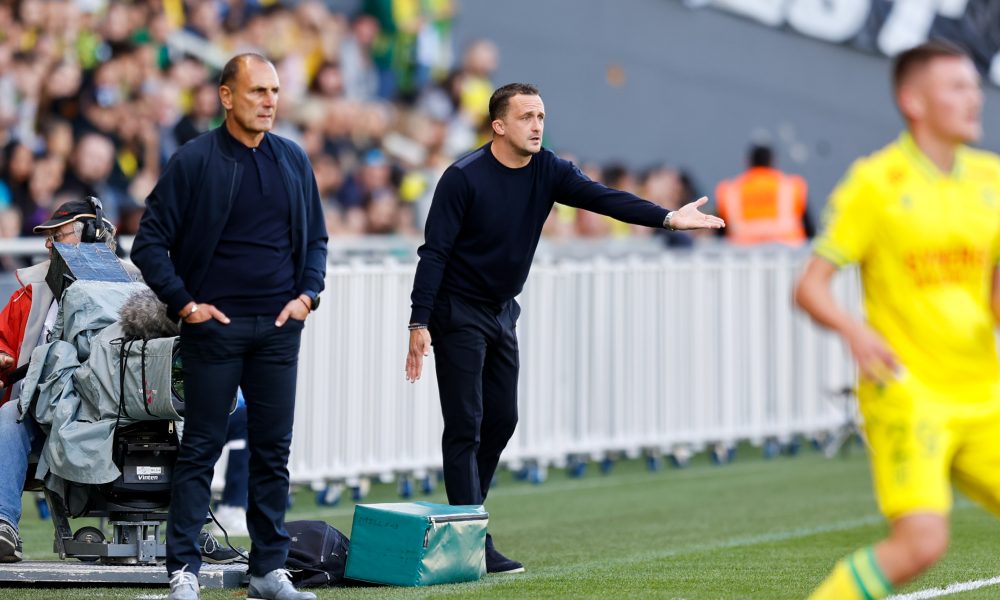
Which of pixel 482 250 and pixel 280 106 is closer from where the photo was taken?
pixel 482 250

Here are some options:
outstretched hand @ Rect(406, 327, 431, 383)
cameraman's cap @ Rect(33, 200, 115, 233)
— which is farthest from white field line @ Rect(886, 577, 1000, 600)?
cameraman's cap @ Rect(33, 200, 115, 233)

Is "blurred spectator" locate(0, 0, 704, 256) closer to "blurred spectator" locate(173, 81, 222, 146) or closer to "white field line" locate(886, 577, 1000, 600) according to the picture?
"blurred spectator" locate(173, 81, 222, 146)

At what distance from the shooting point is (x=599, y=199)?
820 cm

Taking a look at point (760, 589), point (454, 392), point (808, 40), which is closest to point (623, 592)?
point (760, 589)

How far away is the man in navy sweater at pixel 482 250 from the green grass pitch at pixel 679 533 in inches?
27.8

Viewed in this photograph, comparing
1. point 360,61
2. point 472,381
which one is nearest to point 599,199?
point 472,381

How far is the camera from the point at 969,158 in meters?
5.47

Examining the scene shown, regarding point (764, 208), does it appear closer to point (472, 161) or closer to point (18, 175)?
point (18, 175)

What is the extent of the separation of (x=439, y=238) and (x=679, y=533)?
2795 millimetres

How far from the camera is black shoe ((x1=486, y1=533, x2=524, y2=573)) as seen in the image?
8.35 metres

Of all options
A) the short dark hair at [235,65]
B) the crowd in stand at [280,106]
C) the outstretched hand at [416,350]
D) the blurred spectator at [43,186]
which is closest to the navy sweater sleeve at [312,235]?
the short dark hair at [235,65]

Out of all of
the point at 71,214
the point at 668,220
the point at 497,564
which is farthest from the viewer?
the point at 71,214

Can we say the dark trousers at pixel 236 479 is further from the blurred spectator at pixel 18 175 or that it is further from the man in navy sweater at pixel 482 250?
the blurred spectator at pixel 18 175

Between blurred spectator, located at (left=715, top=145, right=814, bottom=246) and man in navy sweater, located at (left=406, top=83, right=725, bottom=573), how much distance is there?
858 centimetres
